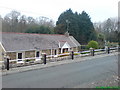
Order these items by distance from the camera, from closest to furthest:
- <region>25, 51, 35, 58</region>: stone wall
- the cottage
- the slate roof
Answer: the cottage, the slate roof, <region>25, 51, 35, 58</region>: stone wall

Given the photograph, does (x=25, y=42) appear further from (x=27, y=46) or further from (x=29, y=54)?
(x=29, y=54)

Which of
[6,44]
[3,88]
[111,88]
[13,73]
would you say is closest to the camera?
[111,88]

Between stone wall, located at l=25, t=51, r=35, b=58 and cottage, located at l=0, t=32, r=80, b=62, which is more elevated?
cottage, located at l=0, t=32, r=80, b=62

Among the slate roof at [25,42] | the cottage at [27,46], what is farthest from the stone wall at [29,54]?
the slate roof at [25,42]

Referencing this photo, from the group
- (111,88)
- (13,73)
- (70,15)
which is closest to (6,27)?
(70,15)

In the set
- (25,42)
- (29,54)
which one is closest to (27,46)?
(25,42)

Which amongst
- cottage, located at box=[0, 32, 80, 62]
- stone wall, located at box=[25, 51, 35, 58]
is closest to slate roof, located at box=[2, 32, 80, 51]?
cottage, located at box=[0, 32, 80, 62]

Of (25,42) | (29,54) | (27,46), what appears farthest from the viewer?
(25,42)

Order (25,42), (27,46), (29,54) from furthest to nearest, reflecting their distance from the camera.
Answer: (25,42)
(27,46)
(29,54)

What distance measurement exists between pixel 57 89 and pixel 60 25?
30452 mm

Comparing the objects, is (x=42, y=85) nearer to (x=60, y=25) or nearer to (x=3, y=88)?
(x=3, y=88)

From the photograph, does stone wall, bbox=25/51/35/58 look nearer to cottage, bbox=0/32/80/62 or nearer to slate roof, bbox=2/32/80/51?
cottage, bbox=0/32/80/62

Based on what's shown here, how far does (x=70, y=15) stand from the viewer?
37.3m

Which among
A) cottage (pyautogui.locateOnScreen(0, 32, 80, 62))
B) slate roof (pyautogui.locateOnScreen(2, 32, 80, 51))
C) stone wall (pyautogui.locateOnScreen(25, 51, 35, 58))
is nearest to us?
cottage (pyautogui.locateOnScreen(0, 32, 80, 62))
